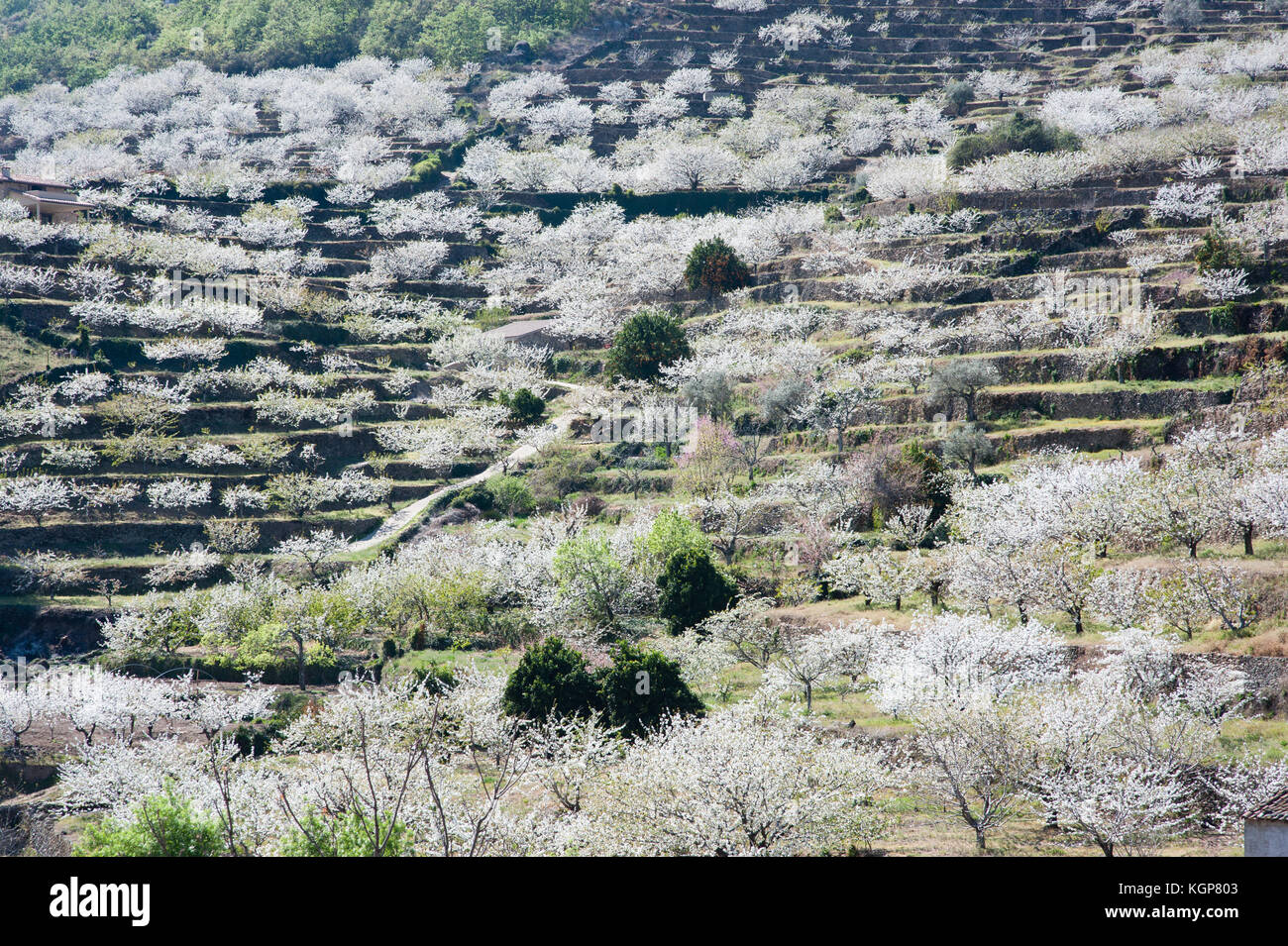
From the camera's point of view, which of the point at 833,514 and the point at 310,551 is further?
the point at 310,551

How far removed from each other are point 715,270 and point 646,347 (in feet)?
41.4

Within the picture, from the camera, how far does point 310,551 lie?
5350 cm

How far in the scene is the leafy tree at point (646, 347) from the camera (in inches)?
2635

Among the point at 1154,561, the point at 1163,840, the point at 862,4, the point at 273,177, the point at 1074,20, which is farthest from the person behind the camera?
the point at 862,4

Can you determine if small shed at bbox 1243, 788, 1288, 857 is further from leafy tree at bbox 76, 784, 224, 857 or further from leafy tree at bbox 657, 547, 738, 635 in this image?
leafy tree at bbox 657, 547, 738, 635

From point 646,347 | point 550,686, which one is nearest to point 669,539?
point 550,686

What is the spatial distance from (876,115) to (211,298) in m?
71.3

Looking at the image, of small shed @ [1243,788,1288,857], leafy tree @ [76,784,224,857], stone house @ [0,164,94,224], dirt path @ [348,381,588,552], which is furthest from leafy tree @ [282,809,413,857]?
stone house @ [0,164,94,224]

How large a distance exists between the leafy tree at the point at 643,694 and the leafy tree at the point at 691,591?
8.07 metres

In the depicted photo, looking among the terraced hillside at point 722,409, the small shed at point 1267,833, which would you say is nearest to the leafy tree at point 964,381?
the terraced hillside at point 722,409

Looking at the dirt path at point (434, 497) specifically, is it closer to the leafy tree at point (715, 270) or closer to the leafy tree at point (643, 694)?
the leafy tree at point (715, 270)

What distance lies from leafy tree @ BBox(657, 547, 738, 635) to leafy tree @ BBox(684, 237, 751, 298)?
38610 mm
